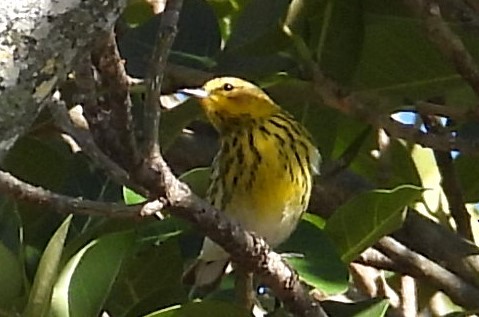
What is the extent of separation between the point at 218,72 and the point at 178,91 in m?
0.07

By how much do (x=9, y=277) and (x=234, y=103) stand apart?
95 cm

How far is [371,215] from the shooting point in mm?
1767

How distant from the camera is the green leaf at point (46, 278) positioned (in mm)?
1451

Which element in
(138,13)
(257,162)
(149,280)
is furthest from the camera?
(257,162)

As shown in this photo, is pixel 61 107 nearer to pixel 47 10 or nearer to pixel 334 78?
pixel 47 10

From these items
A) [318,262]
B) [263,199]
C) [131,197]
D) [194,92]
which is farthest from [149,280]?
[263,199]

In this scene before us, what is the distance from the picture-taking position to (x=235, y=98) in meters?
2.41

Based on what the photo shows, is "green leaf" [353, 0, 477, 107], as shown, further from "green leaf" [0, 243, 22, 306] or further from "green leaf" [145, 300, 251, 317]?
"green leaf" [0, 243, 22, 306]

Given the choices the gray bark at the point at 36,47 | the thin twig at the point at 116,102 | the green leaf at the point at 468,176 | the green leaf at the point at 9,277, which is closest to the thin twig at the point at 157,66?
the thin twig at the point at 116,102

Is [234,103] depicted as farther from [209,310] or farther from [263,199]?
[209,310]

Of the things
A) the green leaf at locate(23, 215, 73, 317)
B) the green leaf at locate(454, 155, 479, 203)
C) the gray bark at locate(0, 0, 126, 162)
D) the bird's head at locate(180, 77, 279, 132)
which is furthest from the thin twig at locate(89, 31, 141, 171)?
the green leaf at locate(454, 155, 479, 203)

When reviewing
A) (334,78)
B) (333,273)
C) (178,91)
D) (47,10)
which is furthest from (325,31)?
(47,10)

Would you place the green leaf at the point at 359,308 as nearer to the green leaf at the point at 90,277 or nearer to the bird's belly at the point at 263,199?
the green leaf at the point at 90,277

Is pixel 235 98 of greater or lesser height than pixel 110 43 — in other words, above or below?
below
